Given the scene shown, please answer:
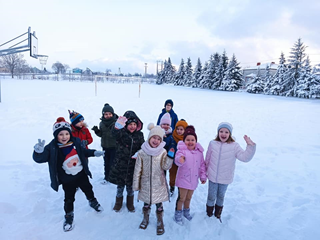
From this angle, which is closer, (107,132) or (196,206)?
(196,206)

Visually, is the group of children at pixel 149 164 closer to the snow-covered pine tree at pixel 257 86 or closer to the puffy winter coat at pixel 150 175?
the puffy winter coat at pixel 150 175

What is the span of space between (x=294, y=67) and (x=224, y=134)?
35507 millimetres

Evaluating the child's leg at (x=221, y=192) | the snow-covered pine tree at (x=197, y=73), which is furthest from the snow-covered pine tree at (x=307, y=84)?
the child's leg at (x=221, y=192)

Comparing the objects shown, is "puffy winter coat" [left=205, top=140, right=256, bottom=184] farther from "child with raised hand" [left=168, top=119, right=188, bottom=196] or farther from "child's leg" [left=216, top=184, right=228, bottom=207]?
"child with raised hand" [left=168, top=119, right=188, bottom=196]

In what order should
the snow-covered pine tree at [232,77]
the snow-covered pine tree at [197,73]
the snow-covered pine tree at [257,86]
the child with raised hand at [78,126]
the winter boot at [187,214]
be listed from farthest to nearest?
the snow-covered pine tree at [197,73], the snow-covered pine tree at [232,77], the snow-covered pine tree at [257,86], the child with raised hand at [78,126], the winter boot at [187,214]

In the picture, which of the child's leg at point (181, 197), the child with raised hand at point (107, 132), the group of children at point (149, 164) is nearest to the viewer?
the group of children at point (149, 164)

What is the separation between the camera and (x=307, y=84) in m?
27.7

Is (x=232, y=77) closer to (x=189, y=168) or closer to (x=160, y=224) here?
(x=189, y=168)

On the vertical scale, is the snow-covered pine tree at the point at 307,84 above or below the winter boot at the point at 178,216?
above

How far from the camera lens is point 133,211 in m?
3.20

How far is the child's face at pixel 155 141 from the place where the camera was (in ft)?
8.97

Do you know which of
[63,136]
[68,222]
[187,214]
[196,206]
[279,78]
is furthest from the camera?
[279,78]

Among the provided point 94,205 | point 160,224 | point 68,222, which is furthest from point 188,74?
point 68,222

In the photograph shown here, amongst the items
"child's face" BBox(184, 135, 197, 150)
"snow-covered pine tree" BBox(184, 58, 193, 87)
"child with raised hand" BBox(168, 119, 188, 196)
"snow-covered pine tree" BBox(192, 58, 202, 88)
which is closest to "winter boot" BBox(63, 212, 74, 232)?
"child with raised hand" BBox(168, 119, 188, 196)
